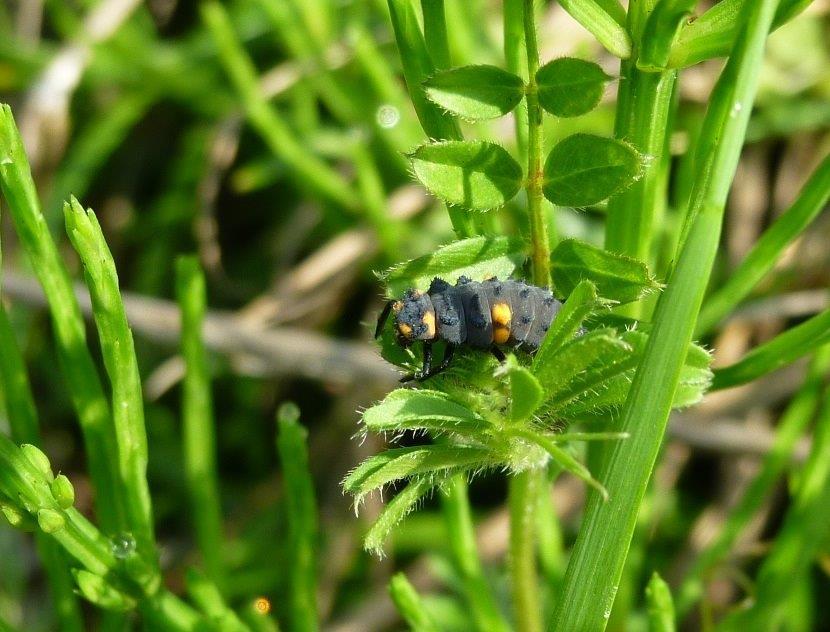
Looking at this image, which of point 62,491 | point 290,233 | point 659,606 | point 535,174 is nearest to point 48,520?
point 62,491

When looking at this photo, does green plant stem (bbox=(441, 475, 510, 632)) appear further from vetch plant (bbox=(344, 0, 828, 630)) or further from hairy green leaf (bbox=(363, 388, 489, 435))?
hairy green leaf (bbox=(363, 388, 489, 435))

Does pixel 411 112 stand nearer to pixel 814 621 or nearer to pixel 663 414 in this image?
pixel 814 621

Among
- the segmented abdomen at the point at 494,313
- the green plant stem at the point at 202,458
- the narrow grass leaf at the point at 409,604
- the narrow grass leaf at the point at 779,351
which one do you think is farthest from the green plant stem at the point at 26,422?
the narrow grass leaf at the point at 779,351

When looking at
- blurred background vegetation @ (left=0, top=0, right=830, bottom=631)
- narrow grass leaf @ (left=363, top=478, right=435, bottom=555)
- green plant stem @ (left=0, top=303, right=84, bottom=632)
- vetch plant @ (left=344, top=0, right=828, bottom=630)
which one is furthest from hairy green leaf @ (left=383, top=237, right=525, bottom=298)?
blurred background vegetation @ (left=0, top=0, right=830, bottom=631)

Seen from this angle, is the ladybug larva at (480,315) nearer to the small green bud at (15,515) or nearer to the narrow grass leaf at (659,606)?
the narrow grass leaf at (659,606)

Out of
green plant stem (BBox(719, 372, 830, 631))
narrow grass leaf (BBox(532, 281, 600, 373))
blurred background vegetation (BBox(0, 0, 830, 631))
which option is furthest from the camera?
blurred background vegetation (BBox(0, 0, 830, 631))

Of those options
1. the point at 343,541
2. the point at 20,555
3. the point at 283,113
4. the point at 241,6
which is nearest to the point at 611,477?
the point at 343,541

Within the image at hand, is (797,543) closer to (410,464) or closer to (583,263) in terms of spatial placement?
(583,263)
